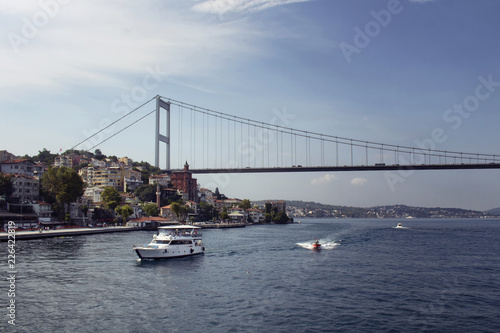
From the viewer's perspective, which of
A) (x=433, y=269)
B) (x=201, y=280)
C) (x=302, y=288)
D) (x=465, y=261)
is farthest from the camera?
(x=465, y=261)

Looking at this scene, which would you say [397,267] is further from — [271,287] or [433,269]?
[271,287]

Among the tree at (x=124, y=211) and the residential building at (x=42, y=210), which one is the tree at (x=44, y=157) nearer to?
the tree at (x=124, y=211)

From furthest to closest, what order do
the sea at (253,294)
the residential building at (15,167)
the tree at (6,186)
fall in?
the residential building at (15,167)
the tree at (6,186)
the sea at (253,294)

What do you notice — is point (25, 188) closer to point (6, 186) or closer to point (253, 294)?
point (6, 186)

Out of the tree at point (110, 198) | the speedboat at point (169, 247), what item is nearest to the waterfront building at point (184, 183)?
the tree at point (110, 198)

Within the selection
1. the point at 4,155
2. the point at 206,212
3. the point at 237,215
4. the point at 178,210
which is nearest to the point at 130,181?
the point at 206,212

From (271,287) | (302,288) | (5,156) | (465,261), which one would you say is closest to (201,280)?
(271,287)
